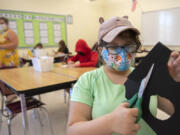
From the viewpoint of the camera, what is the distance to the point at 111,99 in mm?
715

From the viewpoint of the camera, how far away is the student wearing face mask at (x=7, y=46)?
2.86m

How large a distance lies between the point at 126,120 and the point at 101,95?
0.95 feet

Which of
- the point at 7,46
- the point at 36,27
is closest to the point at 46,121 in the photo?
the point at 7,46

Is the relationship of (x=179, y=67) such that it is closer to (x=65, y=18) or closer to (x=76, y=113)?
(x=76, y=113)

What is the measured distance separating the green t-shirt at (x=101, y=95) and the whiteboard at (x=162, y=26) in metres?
4.91

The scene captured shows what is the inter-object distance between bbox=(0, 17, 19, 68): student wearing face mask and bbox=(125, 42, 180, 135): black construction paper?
111 inches

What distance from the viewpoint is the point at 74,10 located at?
19.7 ft

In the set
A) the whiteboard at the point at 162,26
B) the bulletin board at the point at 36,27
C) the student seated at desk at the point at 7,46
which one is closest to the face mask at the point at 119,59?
the student seated at desk at the point at 7,46

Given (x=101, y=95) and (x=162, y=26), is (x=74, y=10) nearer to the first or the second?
(x=162, y=26)

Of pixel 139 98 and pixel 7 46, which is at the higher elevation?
pixel 7 46

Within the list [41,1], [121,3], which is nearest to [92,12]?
[121,3]

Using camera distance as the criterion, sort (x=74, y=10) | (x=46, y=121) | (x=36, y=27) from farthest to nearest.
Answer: (x=74, y=10) < (x=36, y=27) < (x=46, y=121)

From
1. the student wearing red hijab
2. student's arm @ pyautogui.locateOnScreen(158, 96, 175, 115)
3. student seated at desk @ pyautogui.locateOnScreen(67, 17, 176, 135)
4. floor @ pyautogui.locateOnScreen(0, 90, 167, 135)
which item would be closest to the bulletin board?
floor @ pyautogui.locateOnScreen(0, 90, 167, 135)

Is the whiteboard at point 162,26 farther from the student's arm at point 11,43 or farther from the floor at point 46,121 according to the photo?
the student's arm at point 11,43
